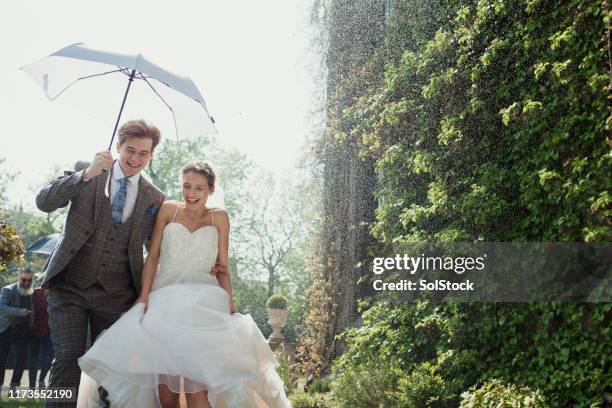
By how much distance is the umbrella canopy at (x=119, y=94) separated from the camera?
3637mm

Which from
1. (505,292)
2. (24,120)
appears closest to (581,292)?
(505,292)

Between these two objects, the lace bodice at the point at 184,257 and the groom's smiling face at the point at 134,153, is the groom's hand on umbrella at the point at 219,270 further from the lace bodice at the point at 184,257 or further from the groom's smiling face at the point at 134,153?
the groom's smiling face at the point at 134,153

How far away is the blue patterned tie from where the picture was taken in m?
3.18

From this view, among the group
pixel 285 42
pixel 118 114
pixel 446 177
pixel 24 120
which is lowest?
pixel 118 114

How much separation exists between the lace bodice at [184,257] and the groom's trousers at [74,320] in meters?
0.23

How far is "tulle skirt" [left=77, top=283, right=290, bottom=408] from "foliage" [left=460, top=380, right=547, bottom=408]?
1795 mm

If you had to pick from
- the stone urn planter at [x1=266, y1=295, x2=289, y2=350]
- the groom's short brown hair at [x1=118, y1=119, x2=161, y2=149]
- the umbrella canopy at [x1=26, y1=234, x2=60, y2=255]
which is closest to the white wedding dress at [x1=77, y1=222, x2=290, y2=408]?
the groom's short brown hair at [x1=118, y1=119, x2=161, y2=149]

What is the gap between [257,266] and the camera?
18.9 meters

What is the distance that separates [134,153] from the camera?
10.3 ft

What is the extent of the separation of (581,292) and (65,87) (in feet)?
12.3

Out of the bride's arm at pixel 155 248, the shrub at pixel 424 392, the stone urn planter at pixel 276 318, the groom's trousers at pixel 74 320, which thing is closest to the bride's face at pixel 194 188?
the bride's arm at pixel 155 248

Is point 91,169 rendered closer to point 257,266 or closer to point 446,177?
point 446,177

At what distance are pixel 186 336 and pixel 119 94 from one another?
1.73 meters

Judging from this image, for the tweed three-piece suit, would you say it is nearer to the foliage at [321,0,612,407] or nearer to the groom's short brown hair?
the groom's short brown hair
